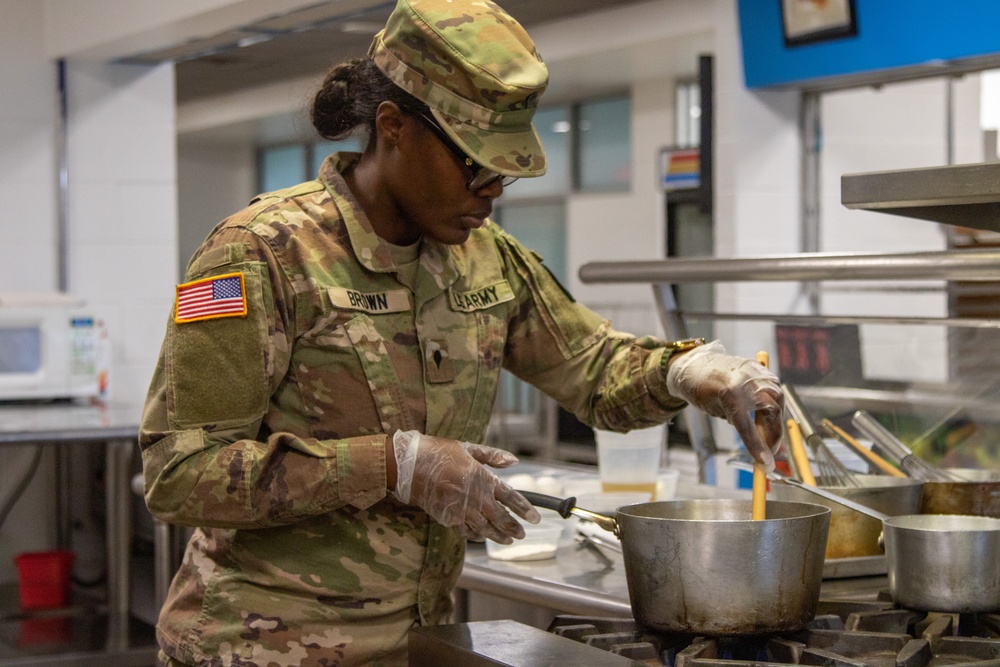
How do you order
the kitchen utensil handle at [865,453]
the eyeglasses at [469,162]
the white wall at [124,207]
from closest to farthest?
the eyeglasses at [469,162] → the kitchen utensil handle at [865,453] → the white wall at [124,207]

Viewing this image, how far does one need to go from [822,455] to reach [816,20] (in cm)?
277

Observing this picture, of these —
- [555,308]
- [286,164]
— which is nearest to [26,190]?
[555,308]

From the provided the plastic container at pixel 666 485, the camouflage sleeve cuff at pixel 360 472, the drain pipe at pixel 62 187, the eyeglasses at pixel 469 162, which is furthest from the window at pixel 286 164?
the camouflage sleeve cuff at pixel 360 472

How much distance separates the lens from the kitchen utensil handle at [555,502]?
1.35 metres

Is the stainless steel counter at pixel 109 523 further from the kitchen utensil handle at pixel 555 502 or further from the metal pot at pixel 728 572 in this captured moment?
the metal pot at pixel 728 572

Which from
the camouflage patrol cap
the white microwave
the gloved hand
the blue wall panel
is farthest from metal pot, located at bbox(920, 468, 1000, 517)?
the white microwave

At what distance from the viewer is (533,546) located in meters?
1.84

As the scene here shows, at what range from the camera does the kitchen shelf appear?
4.20 ft

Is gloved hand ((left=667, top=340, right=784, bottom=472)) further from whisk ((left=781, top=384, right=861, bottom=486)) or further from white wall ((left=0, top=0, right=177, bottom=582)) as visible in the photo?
white wall ((left=0, top=0, right=177, bottom=582))

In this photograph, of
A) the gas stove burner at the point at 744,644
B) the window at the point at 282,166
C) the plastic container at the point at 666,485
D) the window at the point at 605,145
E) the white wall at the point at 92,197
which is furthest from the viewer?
the window at the point at 282,166

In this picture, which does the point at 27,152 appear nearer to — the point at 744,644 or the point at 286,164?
the point at 744,644

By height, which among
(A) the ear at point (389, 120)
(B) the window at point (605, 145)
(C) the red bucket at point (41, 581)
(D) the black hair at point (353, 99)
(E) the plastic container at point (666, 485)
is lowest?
(C) the red bucket at point (41, 581)

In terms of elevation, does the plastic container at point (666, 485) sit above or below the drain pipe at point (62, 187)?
below

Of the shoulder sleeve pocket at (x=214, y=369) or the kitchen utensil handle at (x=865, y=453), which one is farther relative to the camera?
the kitchen utensil handle at (x=865, y=453)
